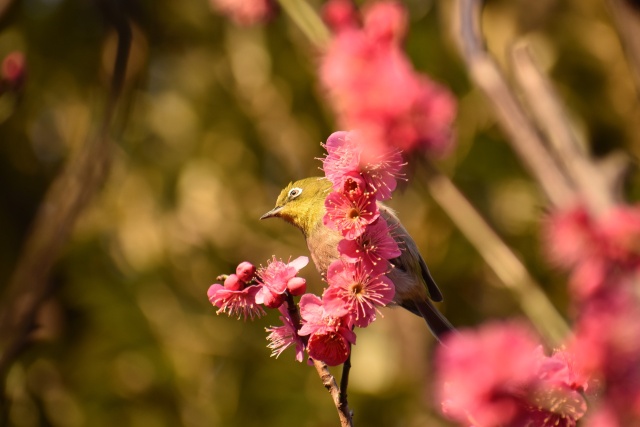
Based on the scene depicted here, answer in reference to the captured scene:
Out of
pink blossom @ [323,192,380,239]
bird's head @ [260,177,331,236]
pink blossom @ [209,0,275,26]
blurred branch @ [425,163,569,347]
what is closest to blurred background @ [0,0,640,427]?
pink blossom @ [209,0,275,26]

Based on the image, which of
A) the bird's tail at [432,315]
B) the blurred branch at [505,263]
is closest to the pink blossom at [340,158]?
the blurred branch at [505,263]

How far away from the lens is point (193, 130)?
5180mm

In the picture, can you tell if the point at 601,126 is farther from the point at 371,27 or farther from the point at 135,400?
the point at 135,400

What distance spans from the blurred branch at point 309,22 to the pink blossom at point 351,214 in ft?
1.74

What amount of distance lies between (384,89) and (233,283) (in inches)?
28.0

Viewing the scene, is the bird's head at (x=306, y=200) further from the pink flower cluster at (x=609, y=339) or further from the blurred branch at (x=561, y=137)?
the pink flower cluster at (x=609, y=339)

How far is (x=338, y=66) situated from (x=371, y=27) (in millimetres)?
156

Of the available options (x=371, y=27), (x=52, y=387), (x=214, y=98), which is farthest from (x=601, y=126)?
(x=52, y=387)

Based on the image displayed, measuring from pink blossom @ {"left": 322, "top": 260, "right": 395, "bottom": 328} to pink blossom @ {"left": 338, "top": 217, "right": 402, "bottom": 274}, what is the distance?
2cm

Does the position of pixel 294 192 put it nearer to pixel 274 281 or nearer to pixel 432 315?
pixel 432 315

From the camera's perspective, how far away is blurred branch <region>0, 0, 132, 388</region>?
2.25 m

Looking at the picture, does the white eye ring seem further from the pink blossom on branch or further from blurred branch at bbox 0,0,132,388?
the pink blossom on branch

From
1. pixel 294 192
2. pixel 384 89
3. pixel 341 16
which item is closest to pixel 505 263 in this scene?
pixel 384 89

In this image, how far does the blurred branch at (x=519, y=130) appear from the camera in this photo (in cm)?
142
